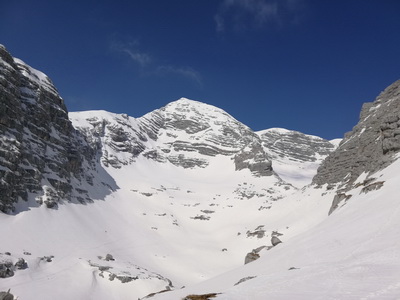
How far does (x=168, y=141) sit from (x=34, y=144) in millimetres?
99839

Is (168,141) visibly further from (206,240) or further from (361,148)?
(361,148)

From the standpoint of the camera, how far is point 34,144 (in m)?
79.8

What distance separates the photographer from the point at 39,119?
279 feet

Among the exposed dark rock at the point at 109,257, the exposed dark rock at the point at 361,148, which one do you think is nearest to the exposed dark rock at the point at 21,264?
the exposed dark rock at the point at 109,257

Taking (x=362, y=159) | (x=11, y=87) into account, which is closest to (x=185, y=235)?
(x=362, y=159)

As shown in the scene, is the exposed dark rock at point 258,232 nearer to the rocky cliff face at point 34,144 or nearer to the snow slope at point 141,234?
the snow slope at point 141,234

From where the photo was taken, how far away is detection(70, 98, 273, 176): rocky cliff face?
138875 mm

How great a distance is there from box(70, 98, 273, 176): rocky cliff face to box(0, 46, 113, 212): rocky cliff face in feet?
119

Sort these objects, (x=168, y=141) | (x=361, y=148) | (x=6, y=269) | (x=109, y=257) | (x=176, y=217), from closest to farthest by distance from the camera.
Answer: (x=6, y=269), (x=109, y=257), (x=361, y=148), (x=176, y=217), (x=168, y=141)

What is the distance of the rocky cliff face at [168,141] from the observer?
456 ft

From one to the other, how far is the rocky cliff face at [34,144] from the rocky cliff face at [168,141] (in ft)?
119

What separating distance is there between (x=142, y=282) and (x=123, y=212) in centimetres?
4307

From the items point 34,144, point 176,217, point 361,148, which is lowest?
point 176,217

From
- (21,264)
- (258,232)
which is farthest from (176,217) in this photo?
(21,264)
